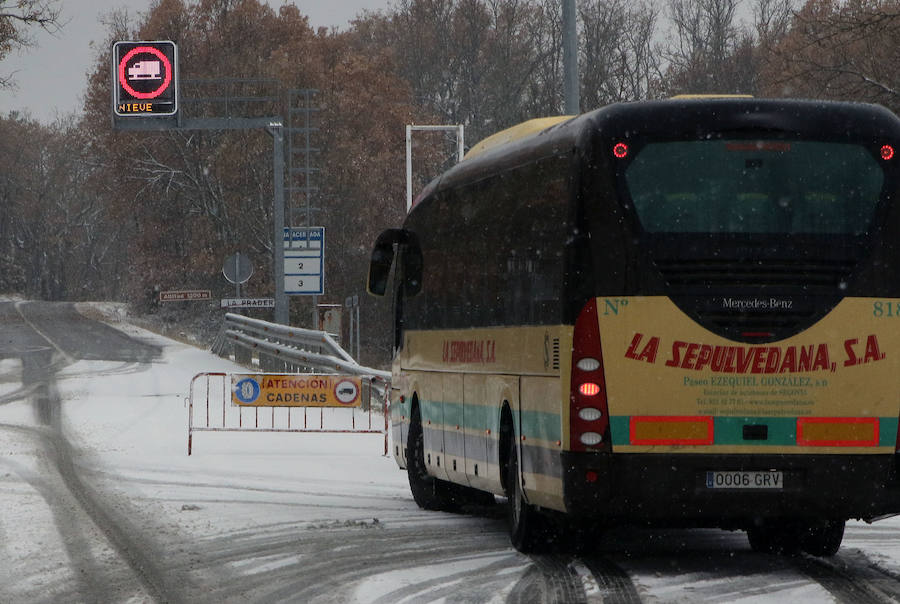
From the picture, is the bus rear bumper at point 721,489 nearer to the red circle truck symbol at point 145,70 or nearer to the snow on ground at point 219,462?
the snow on ground at point 219,462

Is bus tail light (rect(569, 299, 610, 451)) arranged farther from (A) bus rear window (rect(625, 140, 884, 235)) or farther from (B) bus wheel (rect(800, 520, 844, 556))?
(B) bus wheel (rect(800, 520, 844, 556))

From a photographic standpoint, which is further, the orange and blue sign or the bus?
the orange and blue sign

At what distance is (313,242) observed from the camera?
38.1 metres

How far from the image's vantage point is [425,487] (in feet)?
49.3

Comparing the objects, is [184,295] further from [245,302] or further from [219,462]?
[219,462]

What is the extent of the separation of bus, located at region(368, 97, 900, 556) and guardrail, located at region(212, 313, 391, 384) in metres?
11.2

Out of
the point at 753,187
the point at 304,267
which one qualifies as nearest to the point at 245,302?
the point at 304,267

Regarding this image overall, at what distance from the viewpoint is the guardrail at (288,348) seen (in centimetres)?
2717

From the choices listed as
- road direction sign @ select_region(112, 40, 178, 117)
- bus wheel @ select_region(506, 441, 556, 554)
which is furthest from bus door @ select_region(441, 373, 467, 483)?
road direction sign @ select_region(112, 40, 178, 117)

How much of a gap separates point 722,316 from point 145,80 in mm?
26720

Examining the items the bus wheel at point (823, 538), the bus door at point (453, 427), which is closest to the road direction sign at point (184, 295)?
the bus door at point (453, 427)

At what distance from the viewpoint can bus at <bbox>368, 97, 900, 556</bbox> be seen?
10234 millimetres

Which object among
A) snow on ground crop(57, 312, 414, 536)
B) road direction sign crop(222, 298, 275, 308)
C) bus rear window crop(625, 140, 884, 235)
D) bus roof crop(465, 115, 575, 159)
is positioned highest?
bus roof crop(465, 115, 575, 159)

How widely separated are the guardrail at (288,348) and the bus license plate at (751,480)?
11.4m
